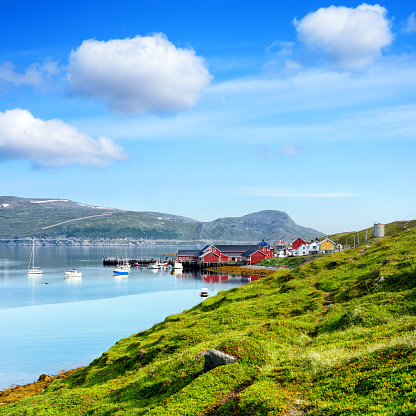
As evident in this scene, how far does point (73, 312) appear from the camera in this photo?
7431 cm

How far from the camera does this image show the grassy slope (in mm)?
11305

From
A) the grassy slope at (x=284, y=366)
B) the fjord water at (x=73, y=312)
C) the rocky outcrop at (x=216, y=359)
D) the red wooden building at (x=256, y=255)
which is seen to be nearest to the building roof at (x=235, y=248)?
the red wooden building at (x=256, y=255)

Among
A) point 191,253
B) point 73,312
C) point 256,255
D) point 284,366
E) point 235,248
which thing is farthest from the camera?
point 191,253

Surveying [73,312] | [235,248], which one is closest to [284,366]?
[73,312]

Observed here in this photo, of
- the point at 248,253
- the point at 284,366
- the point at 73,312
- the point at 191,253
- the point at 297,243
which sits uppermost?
the point at 284,366

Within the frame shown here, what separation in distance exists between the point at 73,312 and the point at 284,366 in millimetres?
68046

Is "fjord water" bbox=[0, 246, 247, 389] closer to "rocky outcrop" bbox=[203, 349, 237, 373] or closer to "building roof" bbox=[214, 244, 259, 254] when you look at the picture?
"rocky outcrop" bbox=[203, 349, 237, 373]

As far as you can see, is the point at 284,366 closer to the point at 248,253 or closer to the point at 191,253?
the point at 248,253

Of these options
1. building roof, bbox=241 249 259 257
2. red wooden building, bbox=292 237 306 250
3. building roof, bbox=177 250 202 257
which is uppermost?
red wooden building, bbox=292 237 306 250

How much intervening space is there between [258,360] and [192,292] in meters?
86.0

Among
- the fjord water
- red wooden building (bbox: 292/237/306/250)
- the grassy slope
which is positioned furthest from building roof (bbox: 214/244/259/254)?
the grassy slope

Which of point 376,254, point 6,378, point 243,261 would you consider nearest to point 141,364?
point 6,378

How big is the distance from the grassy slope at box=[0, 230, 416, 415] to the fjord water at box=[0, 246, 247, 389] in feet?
60.1

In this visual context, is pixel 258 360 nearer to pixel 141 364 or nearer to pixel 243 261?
pixel 141 364
